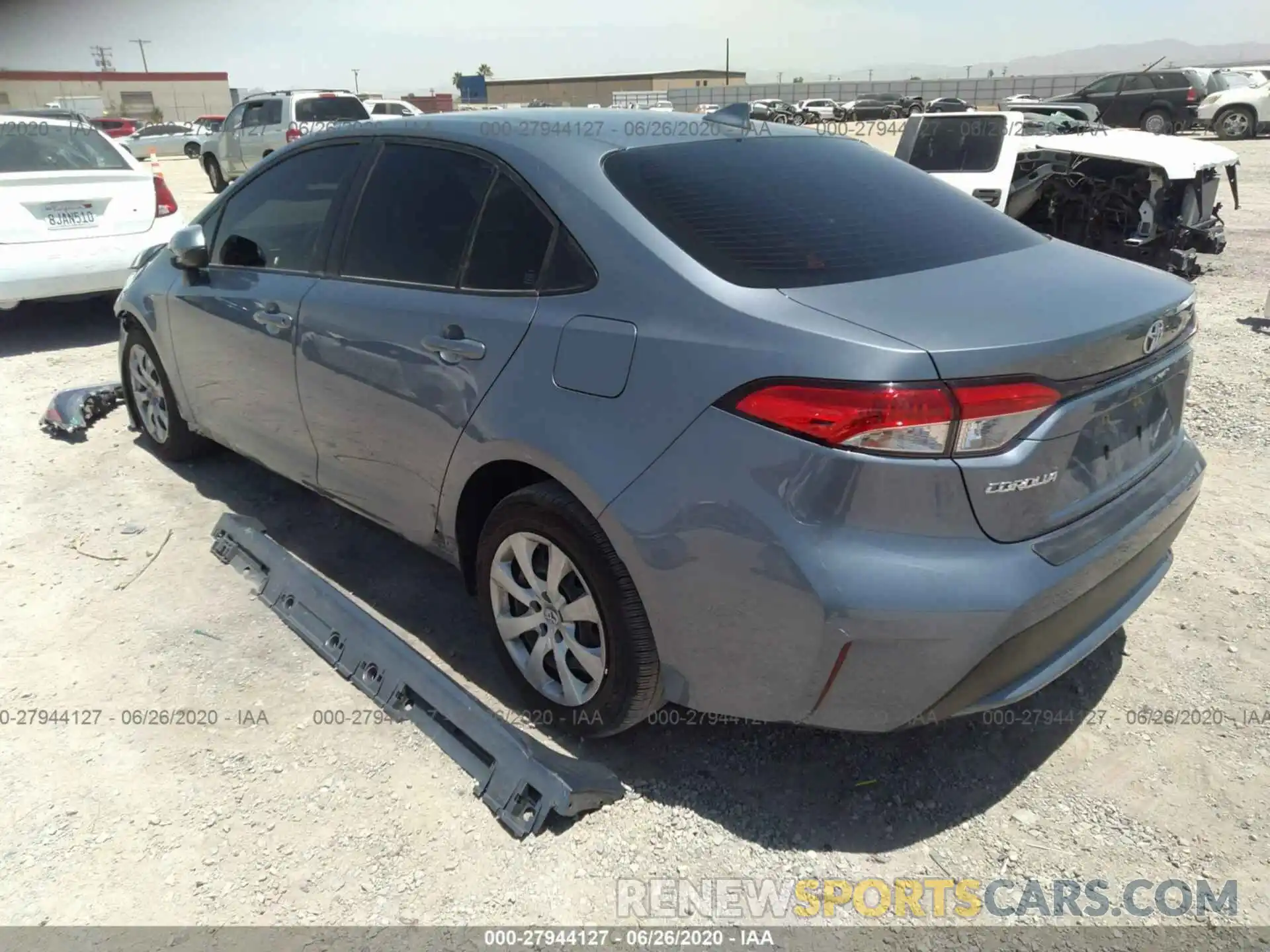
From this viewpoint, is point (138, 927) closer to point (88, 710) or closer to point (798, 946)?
point (88, 710)

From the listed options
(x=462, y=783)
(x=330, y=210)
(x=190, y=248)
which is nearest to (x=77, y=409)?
(x=190, y=248)

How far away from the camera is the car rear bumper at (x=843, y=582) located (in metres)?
1.96

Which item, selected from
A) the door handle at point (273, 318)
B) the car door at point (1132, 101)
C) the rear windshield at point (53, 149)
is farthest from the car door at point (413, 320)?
the car door at point (1132, 101)

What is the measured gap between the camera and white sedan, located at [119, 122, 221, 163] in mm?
34281

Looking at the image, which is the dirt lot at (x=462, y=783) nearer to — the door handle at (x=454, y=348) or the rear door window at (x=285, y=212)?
the door handle at (x=454, y=348)

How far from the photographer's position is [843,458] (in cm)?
193

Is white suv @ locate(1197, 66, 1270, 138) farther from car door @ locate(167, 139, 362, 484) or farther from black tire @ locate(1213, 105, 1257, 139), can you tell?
car door @ locate(167, 139, 362, 484)

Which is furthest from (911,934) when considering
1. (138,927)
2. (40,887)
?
(40,887)

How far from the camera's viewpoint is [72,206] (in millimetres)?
6711

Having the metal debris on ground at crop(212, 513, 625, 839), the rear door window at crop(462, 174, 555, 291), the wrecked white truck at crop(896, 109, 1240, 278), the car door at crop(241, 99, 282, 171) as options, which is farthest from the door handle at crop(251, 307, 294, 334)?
the car door at crop(241, 99, 282, 171)

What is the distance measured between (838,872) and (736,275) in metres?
1.50

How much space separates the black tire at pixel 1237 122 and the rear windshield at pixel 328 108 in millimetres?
20977

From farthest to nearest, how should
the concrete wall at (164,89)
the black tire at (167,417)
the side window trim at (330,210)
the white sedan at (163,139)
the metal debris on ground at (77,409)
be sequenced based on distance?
the concrete wall at (164,89), the white sedan at (163,139), the metal debris on ground at (77,409), the black tire at (167,417), the side window trim at (330,210)

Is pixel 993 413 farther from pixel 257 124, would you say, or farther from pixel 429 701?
pixel 257 124
